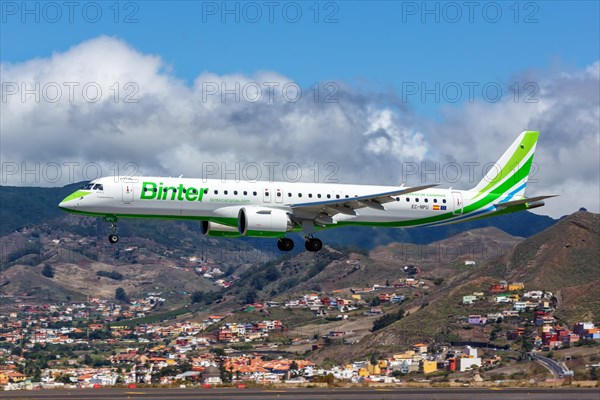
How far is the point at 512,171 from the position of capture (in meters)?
91.1

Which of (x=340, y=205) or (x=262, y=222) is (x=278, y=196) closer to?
(x=262, y=222)

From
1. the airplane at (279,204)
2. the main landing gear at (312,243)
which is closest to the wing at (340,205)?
the airplane at (279,204)

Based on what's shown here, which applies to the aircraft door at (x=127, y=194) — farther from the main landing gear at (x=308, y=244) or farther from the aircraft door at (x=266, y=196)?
the main landing gear at (x=308, y=244)

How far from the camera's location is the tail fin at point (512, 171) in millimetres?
89750

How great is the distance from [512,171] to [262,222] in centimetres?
2550

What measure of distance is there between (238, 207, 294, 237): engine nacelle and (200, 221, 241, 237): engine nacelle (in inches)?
72.9

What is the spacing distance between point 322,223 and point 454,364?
283 feet

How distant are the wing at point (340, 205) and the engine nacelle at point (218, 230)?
16.6 ft

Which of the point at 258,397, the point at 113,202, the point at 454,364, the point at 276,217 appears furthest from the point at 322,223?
the point at 454,364

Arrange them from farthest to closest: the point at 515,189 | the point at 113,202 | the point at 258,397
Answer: the point at 515,189, the point at 113,202, the point at 258,397

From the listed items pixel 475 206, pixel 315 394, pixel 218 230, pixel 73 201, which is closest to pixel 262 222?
pixel 218 230

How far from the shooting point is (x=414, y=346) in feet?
623

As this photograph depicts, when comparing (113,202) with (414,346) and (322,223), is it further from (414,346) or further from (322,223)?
(414,346)

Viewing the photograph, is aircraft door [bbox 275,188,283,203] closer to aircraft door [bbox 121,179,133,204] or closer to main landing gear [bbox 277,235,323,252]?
main landing gear [bbox 277,235,323,252]
